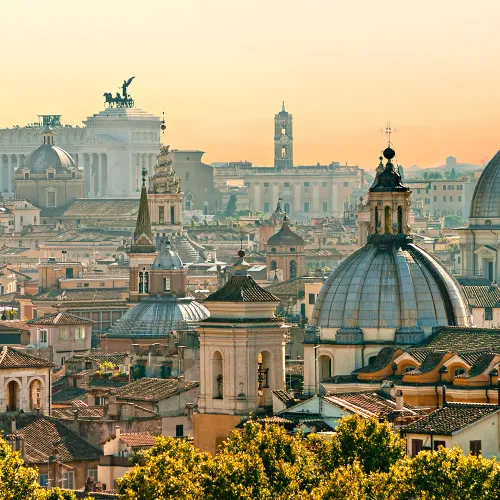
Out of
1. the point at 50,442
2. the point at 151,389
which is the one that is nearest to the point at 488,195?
the point at 151,389

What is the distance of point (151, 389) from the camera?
9344 centimetres

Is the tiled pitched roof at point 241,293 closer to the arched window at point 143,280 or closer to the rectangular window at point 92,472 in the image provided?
the rectangular window at point 92,472

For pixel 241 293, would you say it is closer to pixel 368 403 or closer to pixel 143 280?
pixel 368 403

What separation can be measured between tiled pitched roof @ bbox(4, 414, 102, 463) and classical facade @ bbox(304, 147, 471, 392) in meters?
6.02

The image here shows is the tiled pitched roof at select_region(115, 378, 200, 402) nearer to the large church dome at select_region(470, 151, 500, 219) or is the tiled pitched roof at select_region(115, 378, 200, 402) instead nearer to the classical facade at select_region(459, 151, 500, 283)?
the classical facade at select_region(459, 151, 500, 283)

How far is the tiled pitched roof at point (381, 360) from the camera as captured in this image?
79.1 meters

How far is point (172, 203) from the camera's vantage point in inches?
6373

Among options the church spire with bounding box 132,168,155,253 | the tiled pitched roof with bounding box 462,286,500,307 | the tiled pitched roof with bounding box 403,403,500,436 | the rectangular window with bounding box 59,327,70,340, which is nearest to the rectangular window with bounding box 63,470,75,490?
the tiled pitched roof with bounding box 403,403,500,436

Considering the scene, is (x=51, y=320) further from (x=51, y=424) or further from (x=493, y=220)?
(x=51, y=424)

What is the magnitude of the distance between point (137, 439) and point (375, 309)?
6.79 m

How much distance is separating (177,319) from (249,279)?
43.7 metres

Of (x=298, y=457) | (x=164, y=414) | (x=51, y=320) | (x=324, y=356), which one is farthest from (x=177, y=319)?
(x=298, y=457)

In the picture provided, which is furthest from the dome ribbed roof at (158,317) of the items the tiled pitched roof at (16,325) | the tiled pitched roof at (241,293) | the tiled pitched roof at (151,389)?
the tiled pitched roof at (241,293)

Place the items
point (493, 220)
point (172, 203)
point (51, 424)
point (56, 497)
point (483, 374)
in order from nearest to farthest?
point (56, 497)
point (483, 374)
point (51, 424)
point (493, 220)
point (172, 203)
